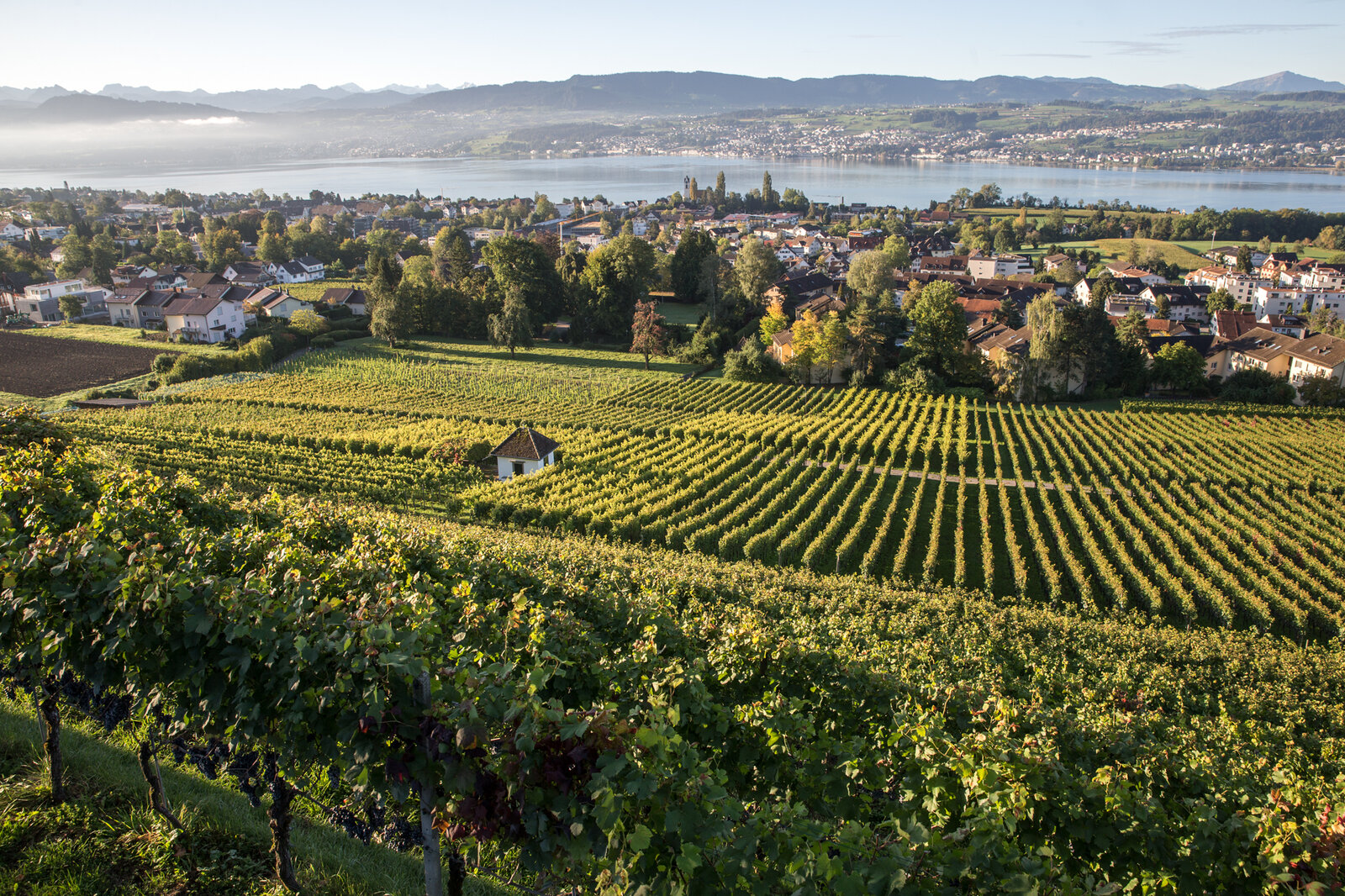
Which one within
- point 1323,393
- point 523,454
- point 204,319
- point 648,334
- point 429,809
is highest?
point 204,319

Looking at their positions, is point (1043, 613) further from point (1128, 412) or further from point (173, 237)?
point (173, 237)

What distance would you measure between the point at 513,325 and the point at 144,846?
1844 inches

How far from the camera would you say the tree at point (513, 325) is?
5019 centimetres

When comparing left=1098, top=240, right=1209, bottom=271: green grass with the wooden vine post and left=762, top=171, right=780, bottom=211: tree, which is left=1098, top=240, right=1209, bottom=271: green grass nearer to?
left=762, top=171, right=780, bottom=211: tree

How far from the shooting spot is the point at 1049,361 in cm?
4338

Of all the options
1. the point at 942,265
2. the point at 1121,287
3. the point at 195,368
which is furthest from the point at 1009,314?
the point at 195,368

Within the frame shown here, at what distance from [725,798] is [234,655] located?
132 inches

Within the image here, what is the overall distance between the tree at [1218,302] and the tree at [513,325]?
6095 cm

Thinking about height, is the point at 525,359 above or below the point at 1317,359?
above

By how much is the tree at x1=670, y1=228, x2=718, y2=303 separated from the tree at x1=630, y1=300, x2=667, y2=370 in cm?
1293

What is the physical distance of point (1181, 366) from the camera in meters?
44.2

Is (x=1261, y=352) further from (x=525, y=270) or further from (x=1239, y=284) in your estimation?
(x=525, y=270)

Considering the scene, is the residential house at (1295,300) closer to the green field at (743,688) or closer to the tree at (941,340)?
the tree at (941,340)

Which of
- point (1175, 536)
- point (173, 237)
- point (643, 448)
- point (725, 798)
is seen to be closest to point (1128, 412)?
point (1175, 536)
